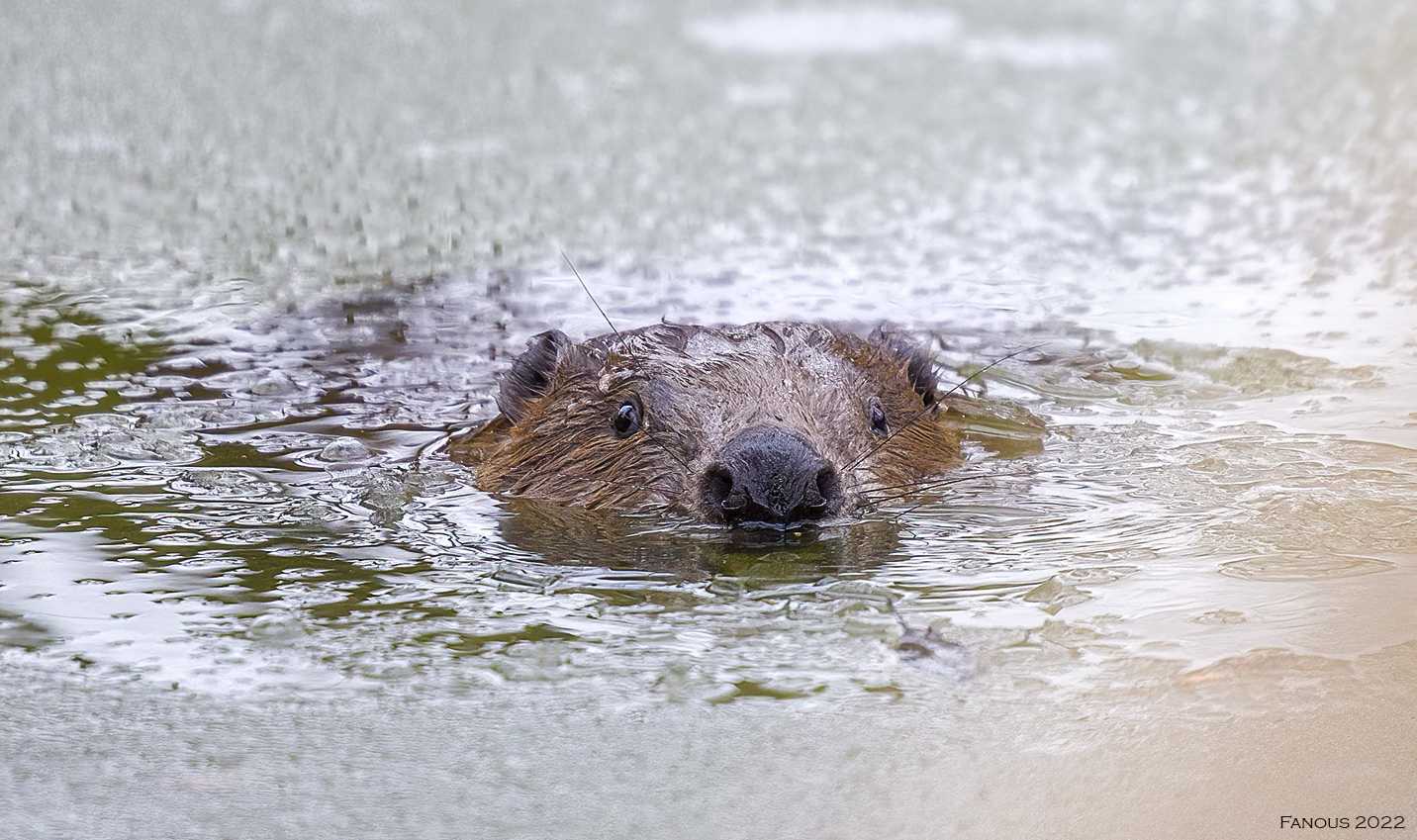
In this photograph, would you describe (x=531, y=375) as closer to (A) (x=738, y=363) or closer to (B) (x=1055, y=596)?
(A) (x=738, y=363)

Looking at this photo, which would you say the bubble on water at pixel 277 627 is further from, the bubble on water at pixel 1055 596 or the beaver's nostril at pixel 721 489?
the bubble on water at pixel 1055 596

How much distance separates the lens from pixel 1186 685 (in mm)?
3520

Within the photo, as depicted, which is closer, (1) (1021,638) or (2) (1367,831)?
(2) (1367,831)

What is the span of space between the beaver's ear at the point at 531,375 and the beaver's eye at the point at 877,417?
1157mm

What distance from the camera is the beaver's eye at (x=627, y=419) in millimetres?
5531

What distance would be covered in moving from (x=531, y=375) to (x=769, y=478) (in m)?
1.80

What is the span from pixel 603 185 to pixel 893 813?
7.10m

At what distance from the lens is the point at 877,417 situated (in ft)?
18.6

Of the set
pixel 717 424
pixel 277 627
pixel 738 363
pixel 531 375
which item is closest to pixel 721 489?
pixel 717 424

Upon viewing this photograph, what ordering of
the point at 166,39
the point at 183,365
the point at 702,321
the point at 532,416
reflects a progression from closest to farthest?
the point at 532,416
the point at 183,365
the point at 702,321
the point at 166,39

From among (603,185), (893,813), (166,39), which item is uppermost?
(166,39)

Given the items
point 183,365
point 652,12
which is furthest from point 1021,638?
point 652,12

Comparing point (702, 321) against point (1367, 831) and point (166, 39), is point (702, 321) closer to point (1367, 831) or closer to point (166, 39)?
point (1367, 831)

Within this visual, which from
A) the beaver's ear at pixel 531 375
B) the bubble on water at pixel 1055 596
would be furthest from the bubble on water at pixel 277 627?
the beaver's ear at pixel 531 375
